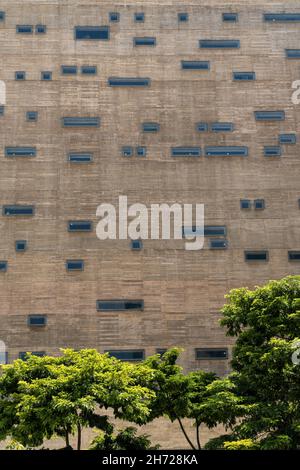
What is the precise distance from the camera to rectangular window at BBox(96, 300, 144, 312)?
40000 mm

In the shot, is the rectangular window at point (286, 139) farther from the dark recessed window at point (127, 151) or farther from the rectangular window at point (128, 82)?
the dark recessed window at point (127, 151)

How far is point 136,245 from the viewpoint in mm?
41094

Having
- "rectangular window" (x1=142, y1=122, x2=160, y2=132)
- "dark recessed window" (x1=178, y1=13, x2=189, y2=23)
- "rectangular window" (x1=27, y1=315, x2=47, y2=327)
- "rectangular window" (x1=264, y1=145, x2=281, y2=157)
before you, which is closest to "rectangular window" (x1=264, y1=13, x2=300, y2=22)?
"dark recessed window" (x1=178, y1=13, x2=189, y2=23)

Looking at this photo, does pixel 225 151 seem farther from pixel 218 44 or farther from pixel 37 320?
pixel 37 320

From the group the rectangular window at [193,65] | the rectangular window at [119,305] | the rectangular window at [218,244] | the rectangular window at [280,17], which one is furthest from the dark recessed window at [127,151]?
the rectangular window at [280,17]

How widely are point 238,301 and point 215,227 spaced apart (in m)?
13.3

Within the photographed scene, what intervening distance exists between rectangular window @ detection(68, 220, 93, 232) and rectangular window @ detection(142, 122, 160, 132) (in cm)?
773

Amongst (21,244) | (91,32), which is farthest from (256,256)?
(91,32)

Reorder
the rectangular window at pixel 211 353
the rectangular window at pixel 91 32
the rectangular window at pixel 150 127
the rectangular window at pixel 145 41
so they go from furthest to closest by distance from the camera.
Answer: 1. the rectangular window at pixel 91 32
2. the rectangular window at pixel 145 41
3. the rectangular window at pixel 150 127
4. the rectangular window at pixel 211 353

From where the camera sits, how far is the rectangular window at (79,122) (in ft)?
142

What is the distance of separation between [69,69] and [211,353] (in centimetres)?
2204

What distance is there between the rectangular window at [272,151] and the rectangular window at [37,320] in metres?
18.6
